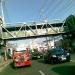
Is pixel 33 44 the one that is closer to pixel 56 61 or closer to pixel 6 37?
pixel 6 37

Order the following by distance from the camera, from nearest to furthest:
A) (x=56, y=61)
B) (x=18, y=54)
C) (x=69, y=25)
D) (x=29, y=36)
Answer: (x=56, y=61) → (x=18, y=54) → (x=29, y=36) → (x=69, y=25)

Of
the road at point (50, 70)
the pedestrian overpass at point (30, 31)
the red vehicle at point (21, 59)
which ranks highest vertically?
the pedestrian overpass at point (30, 31)

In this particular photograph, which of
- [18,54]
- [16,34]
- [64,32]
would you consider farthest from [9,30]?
[18,54]

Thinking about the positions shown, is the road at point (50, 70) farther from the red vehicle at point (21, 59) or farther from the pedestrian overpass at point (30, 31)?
the pedestrian overpass at point (30, 31)

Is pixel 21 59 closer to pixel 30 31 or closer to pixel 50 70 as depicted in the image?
pixel 50 70

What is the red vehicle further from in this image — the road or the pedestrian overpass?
the pedestrian overpass

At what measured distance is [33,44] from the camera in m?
196

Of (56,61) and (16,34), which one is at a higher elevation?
(16,34)

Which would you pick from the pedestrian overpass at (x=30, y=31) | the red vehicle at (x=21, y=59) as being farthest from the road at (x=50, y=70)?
the pedestrian overpass at (x=30, y=31)

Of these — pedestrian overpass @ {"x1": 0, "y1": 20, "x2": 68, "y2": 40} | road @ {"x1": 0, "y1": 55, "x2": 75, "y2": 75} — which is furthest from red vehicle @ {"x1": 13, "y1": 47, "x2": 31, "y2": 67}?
pedestrian overpass @ {"x1": 0, "y1": 20, "x2": 68, "y2": 40}

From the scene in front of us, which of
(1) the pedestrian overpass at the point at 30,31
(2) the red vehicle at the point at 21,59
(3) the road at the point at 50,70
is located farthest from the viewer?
(1) the pedestrian overpass at the point at 30,31

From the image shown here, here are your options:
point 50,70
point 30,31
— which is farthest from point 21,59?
point 30,31

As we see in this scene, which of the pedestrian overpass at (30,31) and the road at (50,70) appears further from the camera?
the pedestrian overpass at (30,31)

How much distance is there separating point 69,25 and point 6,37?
680 inches
